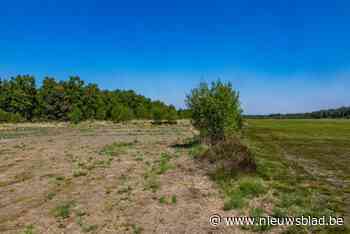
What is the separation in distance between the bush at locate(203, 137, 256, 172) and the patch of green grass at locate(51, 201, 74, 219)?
716 cm

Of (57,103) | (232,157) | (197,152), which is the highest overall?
(57,103)

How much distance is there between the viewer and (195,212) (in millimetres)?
8242

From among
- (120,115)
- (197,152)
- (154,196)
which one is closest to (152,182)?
(154,196)

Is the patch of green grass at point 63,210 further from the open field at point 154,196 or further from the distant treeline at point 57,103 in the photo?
the distant treeline at point 57,103

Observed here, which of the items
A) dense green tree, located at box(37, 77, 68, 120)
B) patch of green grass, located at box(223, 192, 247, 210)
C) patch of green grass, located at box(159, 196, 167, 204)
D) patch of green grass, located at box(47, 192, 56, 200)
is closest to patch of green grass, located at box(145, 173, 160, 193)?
patch of green grass, located at box(159, 196, 167, 204)

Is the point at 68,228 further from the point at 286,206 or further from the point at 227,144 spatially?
the point at 227,144

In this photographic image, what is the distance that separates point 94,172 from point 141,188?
433 cm

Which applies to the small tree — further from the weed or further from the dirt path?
the weed

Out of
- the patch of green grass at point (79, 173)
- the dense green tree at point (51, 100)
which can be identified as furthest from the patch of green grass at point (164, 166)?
the dense green tree at point (51, 100)

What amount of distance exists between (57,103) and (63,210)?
8423 centimetres

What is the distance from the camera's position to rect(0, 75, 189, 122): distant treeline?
265 ft

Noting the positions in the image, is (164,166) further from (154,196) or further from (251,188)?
(251,188)

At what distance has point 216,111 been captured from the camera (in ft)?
66.4

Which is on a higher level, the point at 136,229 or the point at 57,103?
the point at 57,103
